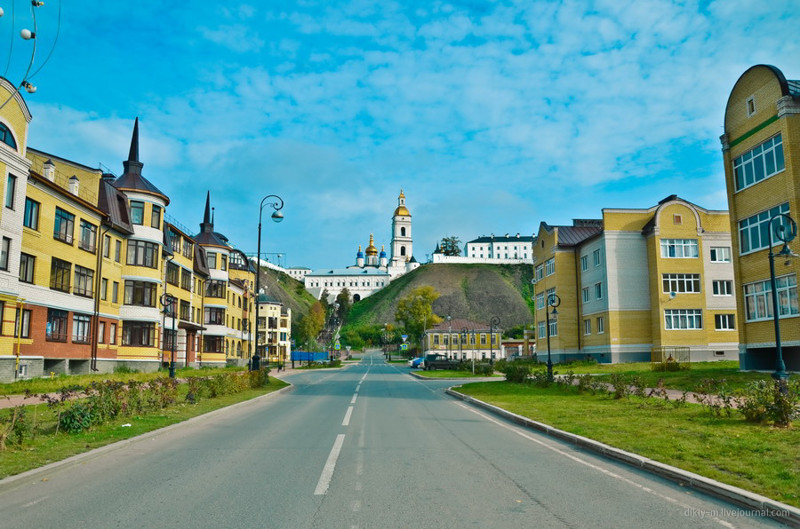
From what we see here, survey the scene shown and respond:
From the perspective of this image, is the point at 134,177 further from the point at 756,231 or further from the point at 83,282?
the point at 756,231

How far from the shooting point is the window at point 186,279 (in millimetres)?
50094

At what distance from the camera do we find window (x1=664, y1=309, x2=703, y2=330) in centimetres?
4388

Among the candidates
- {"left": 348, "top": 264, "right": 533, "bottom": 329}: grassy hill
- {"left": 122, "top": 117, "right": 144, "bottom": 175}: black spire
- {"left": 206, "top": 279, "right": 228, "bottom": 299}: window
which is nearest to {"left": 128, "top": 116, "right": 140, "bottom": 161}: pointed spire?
{"left": 122, "top": 117, "right": 144, "bottom": 175}: black spire

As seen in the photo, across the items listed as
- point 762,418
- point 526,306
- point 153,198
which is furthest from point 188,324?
point 526,306

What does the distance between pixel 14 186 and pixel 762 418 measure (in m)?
29.1

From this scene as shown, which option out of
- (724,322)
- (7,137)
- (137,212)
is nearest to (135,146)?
(137,212)

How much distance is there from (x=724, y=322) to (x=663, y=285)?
5599 millimetres

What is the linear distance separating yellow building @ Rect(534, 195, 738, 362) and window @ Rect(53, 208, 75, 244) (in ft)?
101

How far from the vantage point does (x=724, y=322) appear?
147ft

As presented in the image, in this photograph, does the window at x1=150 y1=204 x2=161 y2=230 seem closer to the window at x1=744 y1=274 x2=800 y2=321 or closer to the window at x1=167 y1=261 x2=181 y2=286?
the window at x1=167 y1=261 x2=181 y2=286

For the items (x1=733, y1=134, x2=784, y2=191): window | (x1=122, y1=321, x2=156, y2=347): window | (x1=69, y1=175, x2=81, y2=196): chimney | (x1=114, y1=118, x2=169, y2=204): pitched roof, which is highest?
(x1=114, y1=118, x2=169, y2=204): pitched roof

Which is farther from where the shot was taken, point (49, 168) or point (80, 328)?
point (80, 328)

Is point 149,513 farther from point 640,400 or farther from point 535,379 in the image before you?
point 535,379

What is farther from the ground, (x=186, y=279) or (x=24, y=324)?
(x=186, y=279)
